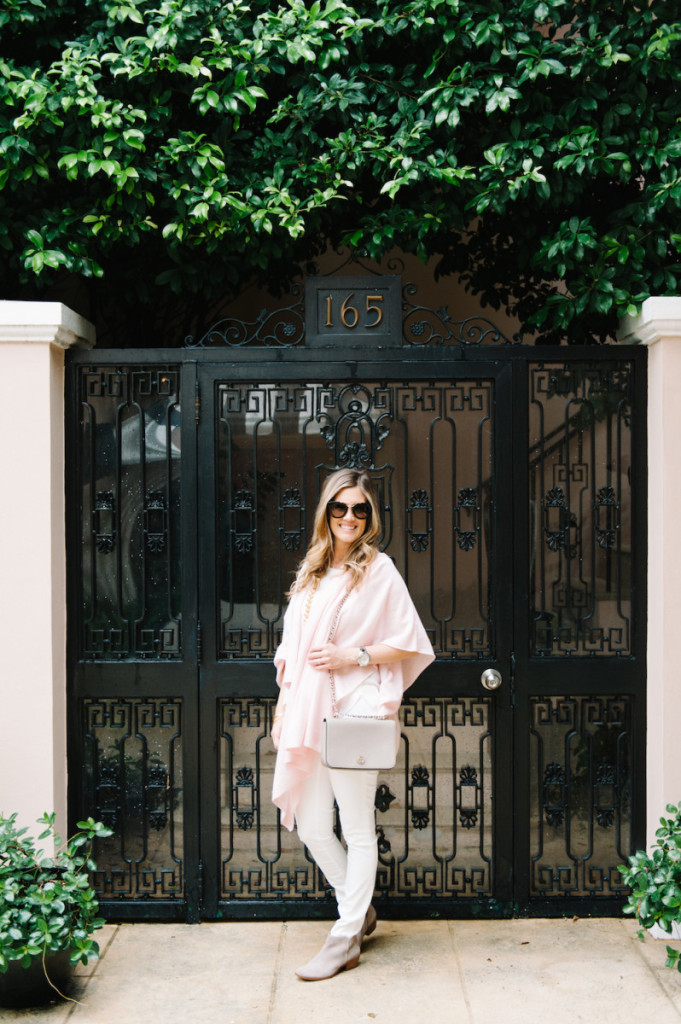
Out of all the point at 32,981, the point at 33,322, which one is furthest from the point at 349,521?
the point at 32,981

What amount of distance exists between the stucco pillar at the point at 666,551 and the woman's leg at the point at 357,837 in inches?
54.5

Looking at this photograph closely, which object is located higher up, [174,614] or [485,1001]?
[174,614]

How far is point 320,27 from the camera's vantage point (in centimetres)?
379

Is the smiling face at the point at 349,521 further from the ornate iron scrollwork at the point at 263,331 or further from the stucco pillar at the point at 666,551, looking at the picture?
the stucco pillar at the point at 666,551

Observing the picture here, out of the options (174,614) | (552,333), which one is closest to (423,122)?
(552,333)

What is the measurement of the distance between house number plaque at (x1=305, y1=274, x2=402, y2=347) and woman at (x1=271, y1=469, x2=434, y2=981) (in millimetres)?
778

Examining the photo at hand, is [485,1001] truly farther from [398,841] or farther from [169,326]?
[169,326]

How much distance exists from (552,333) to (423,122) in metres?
1.38

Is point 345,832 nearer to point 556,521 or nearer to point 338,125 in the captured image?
point 556,521

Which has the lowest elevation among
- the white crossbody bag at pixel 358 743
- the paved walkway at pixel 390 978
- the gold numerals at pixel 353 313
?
the paved walkway at pixel 390 978

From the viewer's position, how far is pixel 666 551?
13.0 feet

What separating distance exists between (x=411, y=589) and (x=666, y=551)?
46.1 inches

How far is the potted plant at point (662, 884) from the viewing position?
340 cm

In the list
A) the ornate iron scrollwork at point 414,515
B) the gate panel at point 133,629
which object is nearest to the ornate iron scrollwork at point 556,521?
the ornate iron scrollwork at point 414,515
